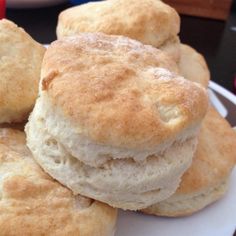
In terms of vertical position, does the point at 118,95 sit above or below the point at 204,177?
above

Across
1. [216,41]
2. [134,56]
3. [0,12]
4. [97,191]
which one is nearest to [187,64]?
[134,56]

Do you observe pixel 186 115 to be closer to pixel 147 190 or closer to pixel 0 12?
pixel 147 190

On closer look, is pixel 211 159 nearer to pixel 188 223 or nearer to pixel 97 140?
pixel 188 223

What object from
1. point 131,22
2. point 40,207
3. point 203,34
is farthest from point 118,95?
point 203,34

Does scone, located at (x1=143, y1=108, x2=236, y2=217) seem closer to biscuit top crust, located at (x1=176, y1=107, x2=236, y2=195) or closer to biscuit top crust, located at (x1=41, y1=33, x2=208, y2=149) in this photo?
biscuit top crust, located at (x1=176, y1=107, x2=236, y2=195)

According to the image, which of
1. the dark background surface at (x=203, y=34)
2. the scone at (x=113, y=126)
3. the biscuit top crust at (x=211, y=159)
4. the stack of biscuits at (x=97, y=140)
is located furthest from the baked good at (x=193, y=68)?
the dark background surface at (x=203, y=34)

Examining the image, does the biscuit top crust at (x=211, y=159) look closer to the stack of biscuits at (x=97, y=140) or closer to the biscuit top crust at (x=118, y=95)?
the stack of biscuits at (x=97, y=140)
